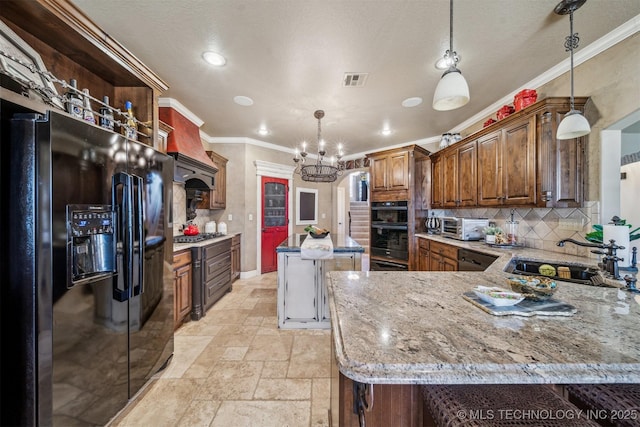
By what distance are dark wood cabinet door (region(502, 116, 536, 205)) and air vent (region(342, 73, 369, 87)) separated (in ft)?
5.38

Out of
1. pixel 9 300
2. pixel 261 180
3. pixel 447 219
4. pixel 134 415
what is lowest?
pixel 134 415

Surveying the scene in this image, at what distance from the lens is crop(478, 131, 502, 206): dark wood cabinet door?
271 centimetres

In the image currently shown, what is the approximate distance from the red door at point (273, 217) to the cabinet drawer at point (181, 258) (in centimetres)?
228

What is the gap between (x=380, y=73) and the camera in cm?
247

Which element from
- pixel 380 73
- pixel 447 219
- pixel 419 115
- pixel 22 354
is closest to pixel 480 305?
pixel 22 354

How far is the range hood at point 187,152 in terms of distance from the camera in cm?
288

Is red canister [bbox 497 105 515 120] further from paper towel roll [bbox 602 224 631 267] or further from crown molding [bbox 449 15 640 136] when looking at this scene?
paper towel roll [bbox 602 224 631 267]

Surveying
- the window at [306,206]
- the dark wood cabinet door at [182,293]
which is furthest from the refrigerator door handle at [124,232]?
the window at [306,206]

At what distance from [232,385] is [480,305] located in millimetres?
1829

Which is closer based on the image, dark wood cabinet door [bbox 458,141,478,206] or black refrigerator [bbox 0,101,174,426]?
black refrigerator [bbox 0,101,174,426]

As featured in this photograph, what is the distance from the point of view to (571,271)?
1.89 m

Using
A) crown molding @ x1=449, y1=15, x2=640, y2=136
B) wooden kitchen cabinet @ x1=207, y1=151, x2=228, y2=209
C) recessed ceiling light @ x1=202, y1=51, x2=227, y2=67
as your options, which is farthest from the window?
crown molding @ x1=449, y1=15, x2=640, y2=136

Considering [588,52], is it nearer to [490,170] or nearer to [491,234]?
[490,170]

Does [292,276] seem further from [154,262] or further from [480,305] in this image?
[480,305]
